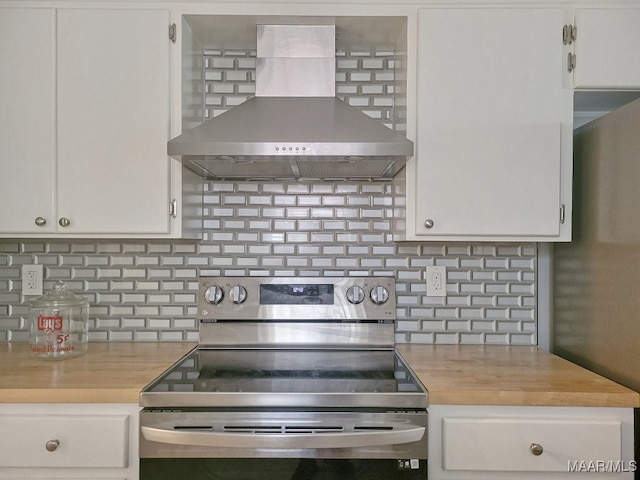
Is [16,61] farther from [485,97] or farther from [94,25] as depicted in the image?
[485,97]

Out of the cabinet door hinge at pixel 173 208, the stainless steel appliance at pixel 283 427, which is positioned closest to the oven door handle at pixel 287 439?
Result: the stainless steel appliance at pixel 283 427

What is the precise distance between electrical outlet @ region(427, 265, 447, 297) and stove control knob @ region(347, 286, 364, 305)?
12.1 inches

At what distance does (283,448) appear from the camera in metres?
1.29

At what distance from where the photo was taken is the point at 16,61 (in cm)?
167

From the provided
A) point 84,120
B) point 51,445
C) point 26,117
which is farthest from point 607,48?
point 51,445

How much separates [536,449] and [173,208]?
1.41 m

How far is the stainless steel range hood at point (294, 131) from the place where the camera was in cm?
153

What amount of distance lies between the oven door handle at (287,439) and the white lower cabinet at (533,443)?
147 mm

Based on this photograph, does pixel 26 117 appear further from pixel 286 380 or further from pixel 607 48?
pixel 607 48

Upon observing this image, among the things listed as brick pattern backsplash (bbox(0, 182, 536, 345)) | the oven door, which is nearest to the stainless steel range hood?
brick pattern backsplash (bbox(0, 182, 536, 345))

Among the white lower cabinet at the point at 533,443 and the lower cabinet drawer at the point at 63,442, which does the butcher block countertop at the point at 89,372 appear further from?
the white lower cabinet at the point at 533,443

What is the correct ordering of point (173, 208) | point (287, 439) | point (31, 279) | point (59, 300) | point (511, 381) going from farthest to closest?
point (31, 279) → point (59, 300) → point (173, 208) → point (511, 381) → point (287, 439)

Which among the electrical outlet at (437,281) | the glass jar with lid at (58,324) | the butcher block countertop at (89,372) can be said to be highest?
the electrical outlet at (437,281)

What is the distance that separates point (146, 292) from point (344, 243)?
2.87ft
